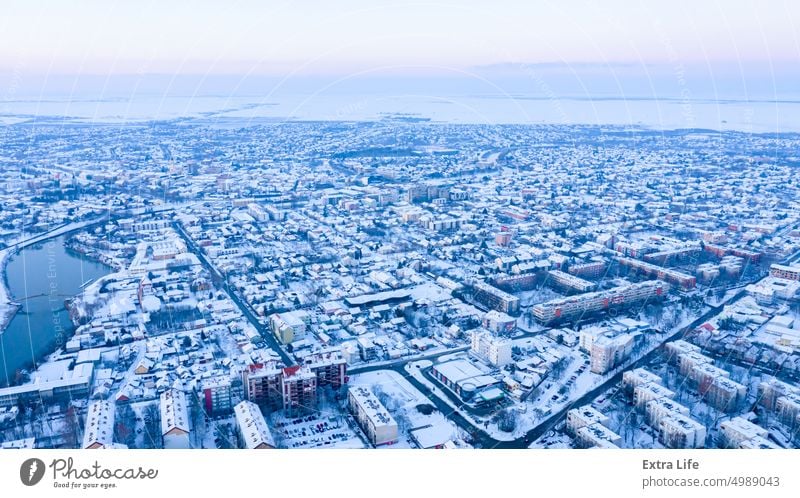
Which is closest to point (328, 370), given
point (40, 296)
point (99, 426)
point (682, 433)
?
point (99, 426)

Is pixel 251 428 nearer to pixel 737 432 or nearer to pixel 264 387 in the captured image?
pixel 264 387

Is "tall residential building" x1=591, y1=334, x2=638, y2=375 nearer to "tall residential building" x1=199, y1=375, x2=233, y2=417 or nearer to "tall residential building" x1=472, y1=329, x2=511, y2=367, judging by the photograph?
"tall residential building" x1=472, y1=329, x2=511, y2=367

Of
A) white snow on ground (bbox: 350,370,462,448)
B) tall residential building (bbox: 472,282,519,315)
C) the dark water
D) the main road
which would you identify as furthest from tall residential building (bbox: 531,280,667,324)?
the dark water

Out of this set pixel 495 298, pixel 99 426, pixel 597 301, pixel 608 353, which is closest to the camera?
pixel 99 426

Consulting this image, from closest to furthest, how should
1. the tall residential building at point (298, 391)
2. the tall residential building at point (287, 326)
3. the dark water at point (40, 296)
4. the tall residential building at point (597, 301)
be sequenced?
the tall residential building at point (298, 391) → the dark water at point (40, 296) → the tall residential building at point (287, 326) → the tall residential building at point (597, 301)

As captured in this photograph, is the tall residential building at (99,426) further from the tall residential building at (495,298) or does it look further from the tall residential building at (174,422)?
the tall residential building at (495,298)
